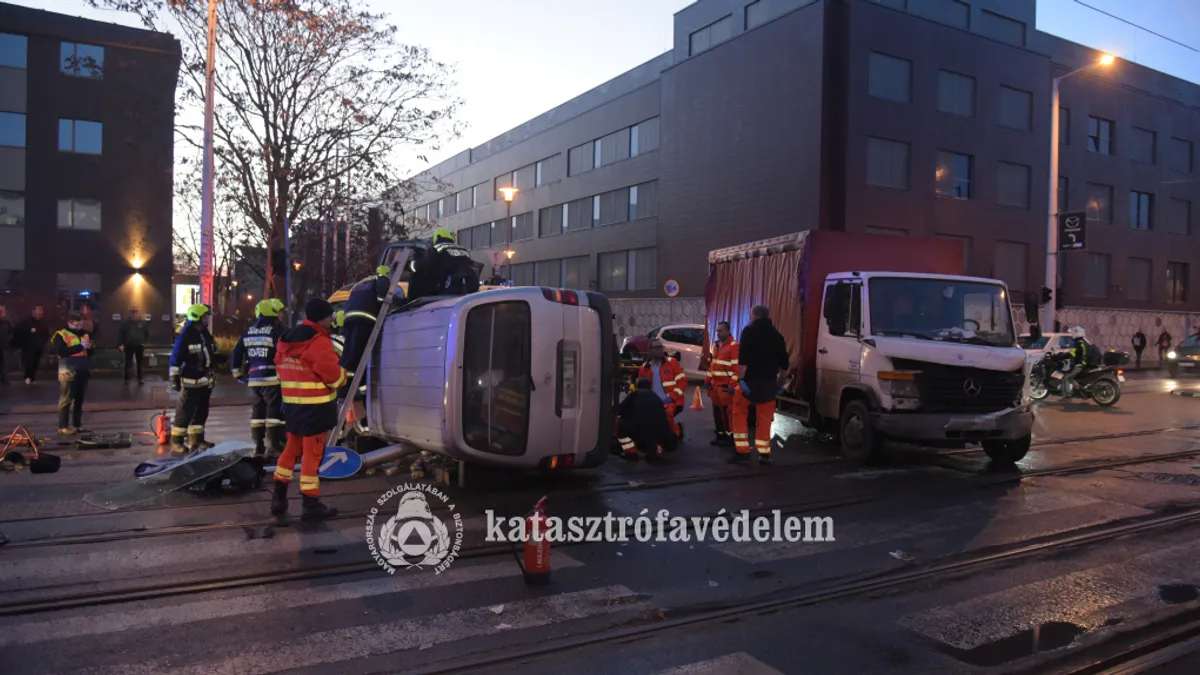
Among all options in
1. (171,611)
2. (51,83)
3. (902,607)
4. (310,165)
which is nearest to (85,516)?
(171,611)

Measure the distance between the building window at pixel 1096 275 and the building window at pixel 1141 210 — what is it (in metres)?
2.75

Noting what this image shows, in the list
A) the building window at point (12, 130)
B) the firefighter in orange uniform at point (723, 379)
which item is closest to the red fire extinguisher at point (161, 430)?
the firefighter in orange uniform at point (723, 379)

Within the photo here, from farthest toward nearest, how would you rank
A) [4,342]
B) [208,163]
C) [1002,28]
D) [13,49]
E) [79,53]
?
1. [1002,28]
2. [79,53]
3. [13,49]
4. [4,342]
5. [208,163]

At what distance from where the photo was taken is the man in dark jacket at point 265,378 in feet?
30.4

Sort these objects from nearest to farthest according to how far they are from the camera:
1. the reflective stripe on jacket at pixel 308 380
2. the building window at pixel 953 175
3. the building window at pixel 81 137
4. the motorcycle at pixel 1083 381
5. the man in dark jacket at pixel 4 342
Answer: the reflective stripe on jacket at pixel 308 380, the motorcycle at pixel 1083 381, the man in dark jacket at pixel 4 342, the building window at pixel 81 137, the building window at pixel 953 175

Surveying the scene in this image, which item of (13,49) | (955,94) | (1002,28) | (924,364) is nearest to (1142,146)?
(1002,28)

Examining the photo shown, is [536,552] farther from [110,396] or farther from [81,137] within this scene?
[81,137]

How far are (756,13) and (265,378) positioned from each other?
30.2 meters

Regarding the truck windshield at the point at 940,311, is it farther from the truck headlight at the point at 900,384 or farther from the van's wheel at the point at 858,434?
the van's wheel at the point at 858,434

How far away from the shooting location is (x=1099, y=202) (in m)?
39.4

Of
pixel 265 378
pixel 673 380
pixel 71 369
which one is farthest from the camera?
pixel 673 380

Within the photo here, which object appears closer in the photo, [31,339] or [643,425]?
[643,425]

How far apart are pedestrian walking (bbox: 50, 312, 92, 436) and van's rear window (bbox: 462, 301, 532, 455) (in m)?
7.13

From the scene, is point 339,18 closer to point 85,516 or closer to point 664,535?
point 85,516
